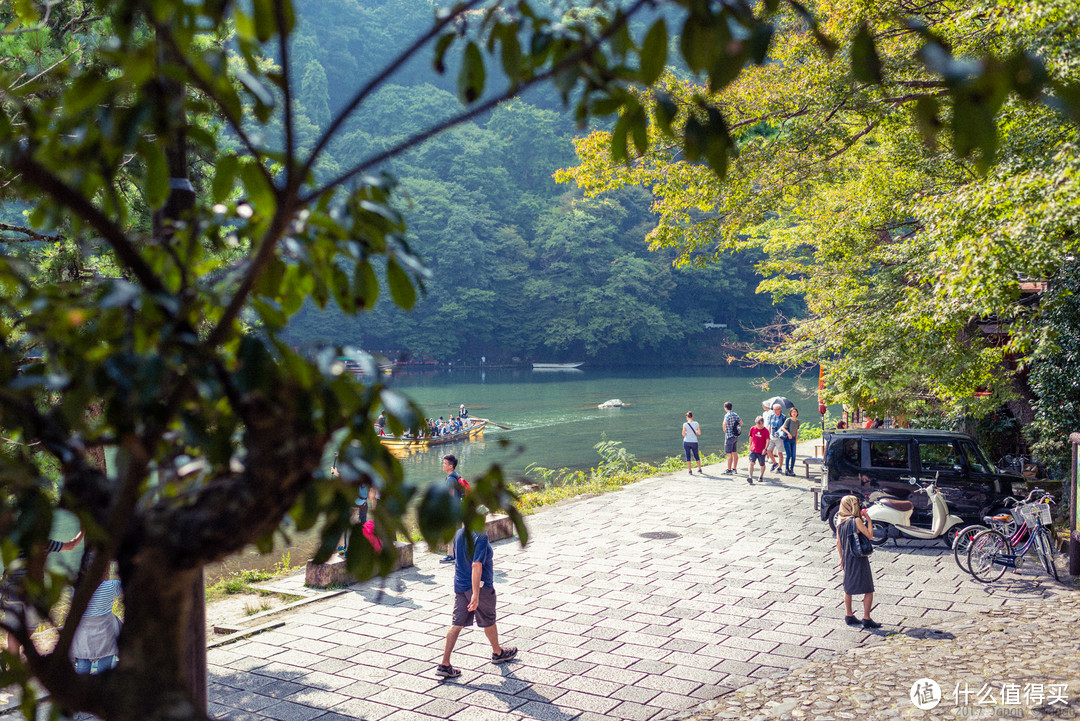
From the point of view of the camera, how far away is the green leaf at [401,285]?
173 centimetres

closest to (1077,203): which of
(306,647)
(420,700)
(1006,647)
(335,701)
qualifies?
(1006,647)

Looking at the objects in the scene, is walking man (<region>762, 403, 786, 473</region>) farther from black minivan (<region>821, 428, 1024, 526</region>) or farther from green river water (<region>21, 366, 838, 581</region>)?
black minivan (<region>821, 428, 1024, 526</region>)

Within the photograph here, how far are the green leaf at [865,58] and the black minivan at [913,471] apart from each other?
10.6 meters

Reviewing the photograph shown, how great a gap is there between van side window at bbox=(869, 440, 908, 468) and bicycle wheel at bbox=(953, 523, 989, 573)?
1500 millimetres

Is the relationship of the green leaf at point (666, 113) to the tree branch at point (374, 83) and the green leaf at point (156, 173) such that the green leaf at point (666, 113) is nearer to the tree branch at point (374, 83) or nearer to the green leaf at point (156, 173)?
the tree branch at point (374, 83)

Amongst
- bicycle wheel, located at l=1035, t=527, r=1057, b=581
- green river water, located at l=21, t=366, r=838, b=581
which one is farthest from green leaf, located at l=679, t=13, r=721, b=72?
green river water, located at l=21, t=366, r=838, b=581

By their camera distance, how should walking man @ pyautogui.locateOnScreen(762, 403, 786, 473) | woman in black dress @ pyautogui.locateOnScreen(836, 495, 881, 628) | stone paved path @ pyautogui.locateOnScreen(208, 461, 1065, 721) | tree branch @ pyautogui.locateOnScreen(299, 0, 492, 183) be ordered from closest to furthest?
tree branch @ pyautogui.locateOnScreen(299, 0, 492, 183), stone paved path @ pyautogui.locateOnScreen(208, 461, 1065, 721), woman in black dress @ pyautogui.locateOnScreen(836, 495, 881, 628), walking man @ pyautogui.locateOnScreen(762, 403, 786, 473)

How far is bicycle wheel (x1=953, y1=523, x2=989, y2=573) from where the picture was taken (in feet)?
31.7

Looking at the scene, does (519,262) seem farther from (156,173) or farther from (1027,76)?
(1027,76)

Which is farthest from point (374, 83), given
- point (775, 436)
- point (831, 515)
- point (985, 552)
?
point (775, 436)

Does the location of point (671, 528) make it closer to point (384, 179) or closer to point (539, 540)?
point (539, 540)

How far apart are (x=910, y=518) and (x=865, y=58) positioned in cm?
1070

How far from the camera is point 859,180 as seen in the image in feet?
43.2

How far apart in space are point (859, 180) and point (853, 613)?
25.5 ft
